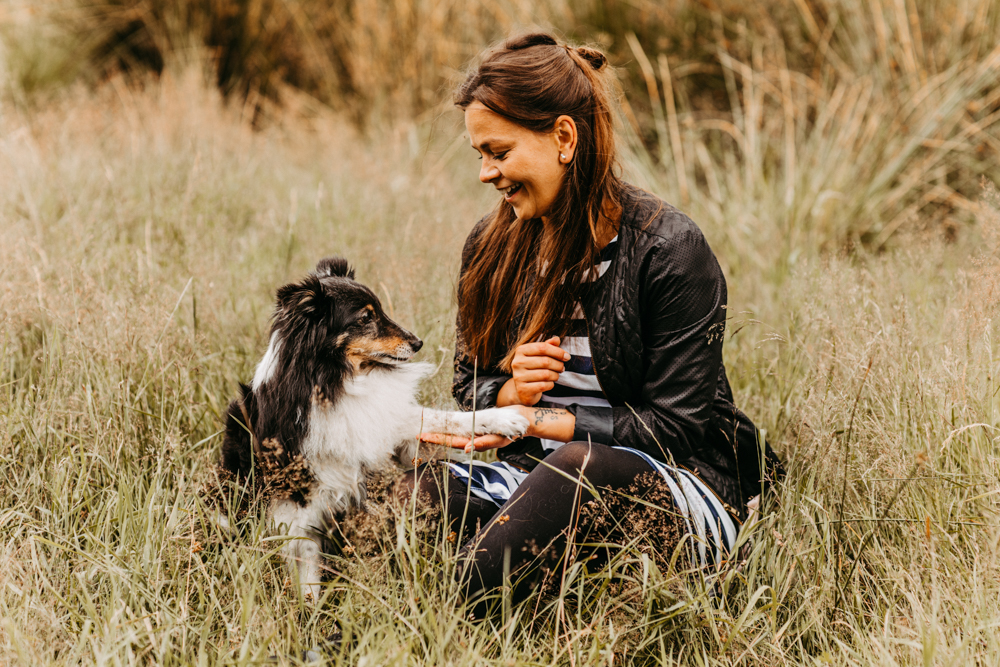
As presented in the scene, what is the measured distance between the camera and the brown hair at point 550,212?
214 cm

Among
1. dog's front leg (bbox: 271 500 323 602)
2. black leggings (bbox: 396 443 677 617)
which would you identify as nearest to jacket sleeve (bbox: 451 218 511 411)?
black leggings (bbox: 396 443 677 617)

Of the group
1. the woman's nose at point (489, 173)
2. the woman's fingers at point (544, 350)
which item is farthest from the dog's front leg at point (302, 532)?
the woman's nose at point (489, 173)

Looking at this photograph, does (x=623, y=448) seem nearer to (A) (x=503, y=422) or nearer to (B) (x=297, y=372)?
(A) (x=503, y=422)

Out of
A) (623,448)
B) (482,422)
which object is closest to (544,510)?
(623,448)

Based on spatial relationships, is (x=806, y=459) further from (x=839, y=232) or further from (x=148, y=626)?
(x=839, y=232)

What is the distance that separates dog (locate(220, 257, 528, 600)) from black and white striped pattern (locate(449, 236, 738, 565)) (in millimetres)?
162

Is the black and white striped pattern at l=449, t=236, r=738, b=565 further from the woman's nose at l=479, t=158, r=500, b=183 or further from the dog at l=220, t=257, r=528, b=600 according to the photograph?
the woman's nose at l=479, t=158, r=500, b=183

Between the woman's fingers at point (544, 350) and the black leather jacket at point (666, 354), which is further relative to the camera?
the woman's fingers at point (544, 350)

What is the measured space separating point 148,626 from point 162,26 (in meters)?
7.55

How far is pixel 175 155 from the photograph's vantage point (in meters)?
5.16

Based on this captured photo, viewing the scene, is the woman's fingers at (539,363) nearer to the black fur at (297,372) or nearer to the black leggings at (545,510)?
the black leggings at (545,510)

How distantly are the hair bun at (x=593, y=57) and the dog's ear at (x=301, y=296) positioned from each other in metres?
1.16

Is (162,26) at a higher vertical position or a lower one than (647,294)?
higher

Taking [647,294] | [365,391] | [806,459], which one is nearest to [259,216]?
[365,391]
